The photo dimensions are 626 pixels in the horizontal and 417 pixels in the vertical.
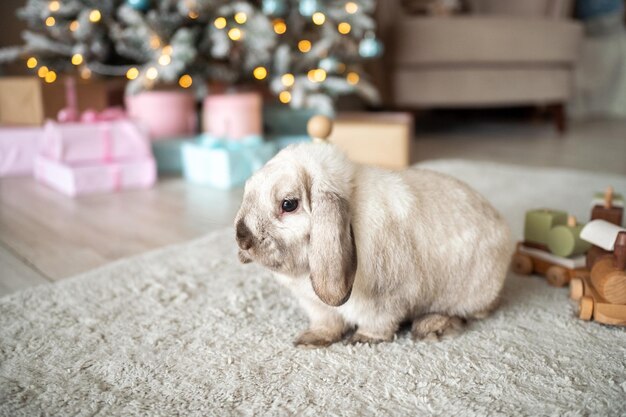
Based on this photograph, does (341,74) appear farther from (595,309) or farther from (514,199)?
(595,309)

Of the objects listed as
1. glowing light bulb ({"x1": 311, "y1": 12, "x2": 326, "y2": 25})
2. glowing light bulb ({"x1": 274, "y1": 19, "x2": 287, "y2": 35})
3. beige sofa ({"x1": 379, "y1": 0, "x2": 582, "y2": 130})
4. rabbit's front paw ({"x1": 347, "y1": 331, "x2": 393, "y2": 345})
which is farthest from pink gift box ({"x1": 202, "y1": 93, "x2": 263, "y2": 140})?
rabbit's front paw ({"x1": 347, "y1": 331, "x2": 393, "y2": 345})

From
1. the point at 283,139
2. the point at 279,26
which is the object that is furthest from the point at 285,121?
the point at 279,26

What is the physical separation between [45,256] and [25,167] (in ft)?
3.64

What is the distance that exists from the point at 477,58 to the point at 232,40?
153 cm

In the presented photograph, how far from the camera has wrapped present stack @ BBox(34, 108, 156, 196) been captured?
203 cm

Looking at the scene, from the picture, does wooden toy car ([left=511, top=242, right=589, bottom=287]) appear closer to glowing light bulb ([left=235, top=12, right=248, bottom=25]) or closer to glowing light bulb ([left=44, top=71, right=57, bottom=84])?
glowing light bulb ([left=235, top=12, right=248, bottom=25])

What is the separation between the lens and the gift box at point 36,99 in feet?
7.74

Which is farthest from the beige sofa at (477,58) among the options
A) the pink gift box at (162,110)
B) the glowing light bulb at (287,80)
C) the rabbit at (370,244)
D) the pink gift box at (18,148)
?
the rabbit at (370,244)

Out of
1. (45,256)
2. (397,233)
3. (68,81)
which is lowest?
(45,256)

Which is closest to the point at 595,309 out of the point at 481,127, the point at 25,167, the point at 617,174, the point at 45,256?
the point at 45,256

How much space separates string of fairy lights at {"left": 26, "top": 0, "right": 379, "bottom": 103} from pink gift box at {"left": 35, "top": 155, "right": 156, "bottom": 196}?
0.40 meters

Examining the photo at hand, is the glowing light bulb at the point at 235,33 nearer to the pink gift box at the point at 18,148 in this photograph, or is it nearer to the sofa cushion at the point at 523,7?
the pink gift box at the point at 18,148

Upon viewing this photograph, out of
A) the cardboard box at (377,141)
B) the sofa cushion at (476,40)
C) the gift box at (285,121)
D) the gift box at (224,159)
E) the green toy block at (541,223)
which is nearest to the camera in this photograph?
the green toy block at (541,223)

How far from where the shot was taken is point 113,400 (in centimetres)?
78
